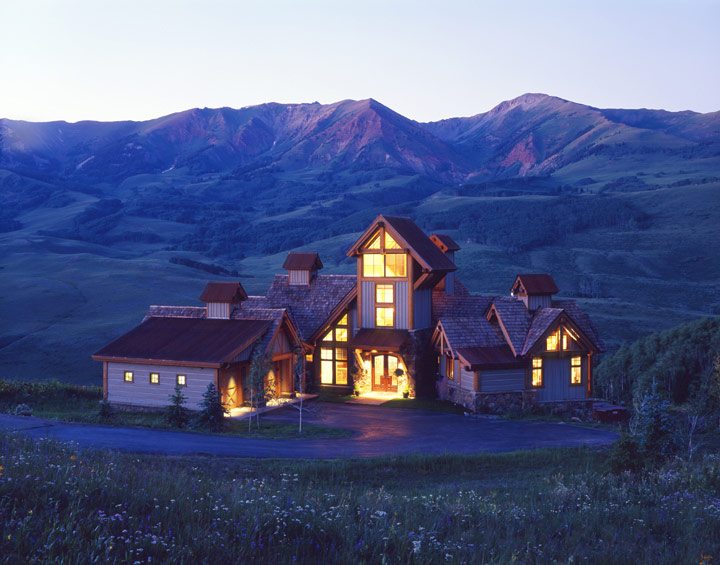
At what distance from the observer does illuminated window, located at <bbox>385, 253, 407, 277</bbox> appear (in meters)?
45.2

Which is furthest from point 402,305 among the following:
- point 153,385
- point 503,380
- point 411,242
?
point 153,385

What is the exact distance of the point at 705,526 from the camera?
10.3 meters

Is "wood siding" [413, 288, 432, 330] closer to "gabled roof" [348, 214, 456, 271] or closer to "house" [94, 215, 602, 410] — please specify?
"house" [94, 215, 602, 410]

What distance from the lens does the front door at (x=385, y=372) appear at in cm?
4581

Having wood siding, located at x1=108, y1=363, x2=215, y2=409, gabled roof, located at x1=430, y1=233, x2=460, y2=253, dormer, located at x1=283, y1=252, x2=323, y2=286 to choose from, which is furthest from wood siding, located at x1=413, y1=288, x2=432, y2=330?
wood siding, located at x1=108, y1=363, x2=215, y2=409

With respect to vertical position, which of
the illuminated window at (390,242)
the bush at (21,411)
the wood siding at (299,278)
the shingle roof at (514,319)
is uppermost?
the illuminated window at (390,242)

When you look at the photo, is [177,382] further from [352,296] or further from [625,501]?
[625,501]

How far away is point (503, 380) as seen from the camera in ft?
135

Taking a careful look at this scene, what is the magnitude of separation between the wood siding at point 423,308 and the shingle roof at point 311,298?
3959 mm

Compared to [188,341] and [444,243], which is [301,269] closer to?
[444,243]

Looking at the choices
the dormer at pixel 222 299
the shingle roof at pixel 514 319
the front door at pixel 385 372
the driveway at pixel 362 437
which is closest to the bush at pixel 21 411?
the driveway at pixel 362 437

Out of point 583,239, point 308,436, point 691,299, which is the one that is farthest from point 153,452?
point 583,239

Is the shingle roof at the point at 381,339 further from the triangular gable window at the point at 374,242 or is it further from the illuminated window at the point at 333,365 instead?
the triangular gable window at the point at 374,242

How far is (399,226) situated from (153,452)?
2431 cm
